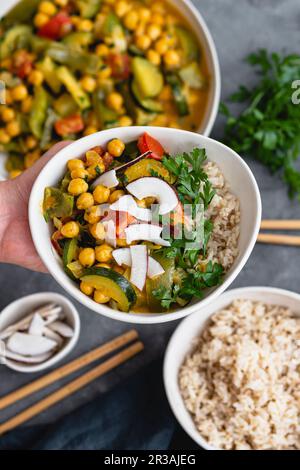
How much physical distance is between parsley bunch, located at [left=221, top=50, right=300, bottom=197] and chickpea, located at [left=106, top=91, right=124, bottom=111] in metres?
0.62

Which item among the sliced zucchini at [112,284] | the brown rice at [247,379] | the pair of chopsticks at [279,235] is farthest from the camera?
the pair of chopsticks at [279,235]

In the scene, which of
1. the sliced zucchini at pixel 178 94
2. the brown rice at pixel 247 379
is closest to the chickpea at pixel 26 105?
the sliced zucchini at pixel 178 94

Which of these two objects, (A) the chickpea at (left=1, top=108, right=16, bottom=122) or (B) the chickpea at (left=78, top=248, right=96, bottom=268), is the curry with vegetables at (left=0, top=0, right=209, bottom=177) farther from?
(B) the chickpea at (left=78, top=248, right=96, bottom=268)

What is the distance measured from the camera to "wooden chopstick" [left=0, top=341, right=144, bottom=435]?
340 cm

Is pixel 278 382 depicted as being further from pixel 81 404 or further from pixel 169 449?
pixel 81 404

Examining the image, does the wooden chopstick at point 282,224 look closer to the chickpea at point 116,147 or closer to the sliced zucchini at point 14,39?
the chickpea at point 116,147

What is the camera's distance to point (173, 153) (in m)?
2.43

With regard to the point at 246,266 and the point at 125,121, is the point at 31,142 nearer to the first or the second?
the point at 125,121

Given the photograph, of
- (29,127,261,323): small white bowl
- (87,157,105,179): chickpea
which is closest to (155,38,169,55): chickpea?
(29,127,261,323): small white bowl

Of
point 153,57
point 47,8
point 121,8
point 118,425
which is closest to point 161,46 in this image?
point 153,57

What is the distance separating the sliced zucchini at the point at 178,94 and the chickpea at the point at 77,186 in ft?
4.20

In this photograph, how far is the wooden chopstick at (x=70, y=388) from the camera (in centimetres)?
340


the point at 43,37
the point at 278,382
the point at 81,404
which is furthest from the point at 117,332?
the point at 43,37

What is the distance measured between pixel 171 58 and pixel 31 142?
0.95 m
